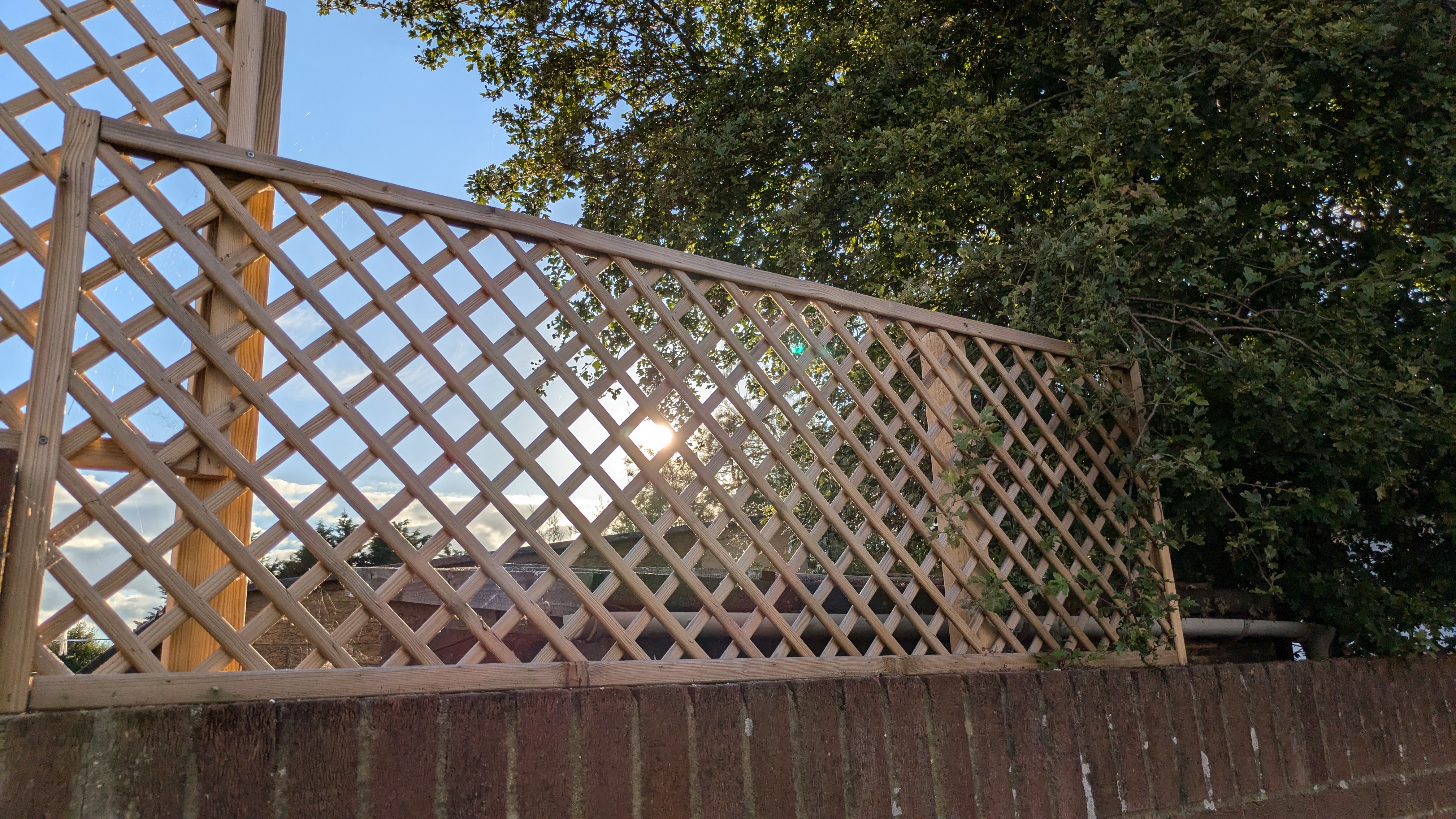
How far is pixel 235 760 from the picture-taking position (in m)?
1.40

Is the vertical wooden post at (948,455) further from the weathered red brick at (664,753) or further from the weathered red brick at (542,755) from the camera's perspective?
the weathered red brick at (542,755)

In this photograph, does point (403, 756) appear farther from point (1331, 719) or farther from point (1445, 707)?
point (1445, 707)

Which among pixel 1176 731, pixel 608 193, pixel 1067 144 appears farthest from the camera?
pixel 608 193

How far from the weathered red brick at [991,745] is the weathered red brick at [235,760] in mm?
1580

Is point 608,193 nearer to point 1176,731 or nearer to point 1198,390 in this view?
point 1198,390

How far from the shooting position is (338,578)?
1.58 meters

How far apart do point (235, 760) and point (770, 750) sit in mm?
1017

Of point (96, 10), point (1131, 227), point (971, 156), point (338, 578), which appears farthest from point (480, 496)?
point (971, 156)

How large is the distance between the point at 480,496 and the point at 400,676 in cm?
37

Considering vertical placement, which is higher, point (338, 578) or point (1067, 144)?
point (1067, 144)

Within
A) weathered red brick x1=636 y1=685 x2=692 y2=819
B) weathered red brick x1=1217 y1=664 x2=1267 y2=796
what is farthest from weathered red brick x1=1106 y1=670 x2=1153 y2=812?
weathered red brick x1=636 y1=685 x2=692 y2=819

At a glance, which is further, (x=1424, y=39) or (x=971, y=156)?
(x=971, y=156)

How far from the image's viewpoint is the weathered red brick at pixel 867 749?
6.66 feet

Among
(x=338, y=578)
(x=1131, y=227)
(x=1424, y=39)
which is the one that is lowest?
(x=338, y=578)
